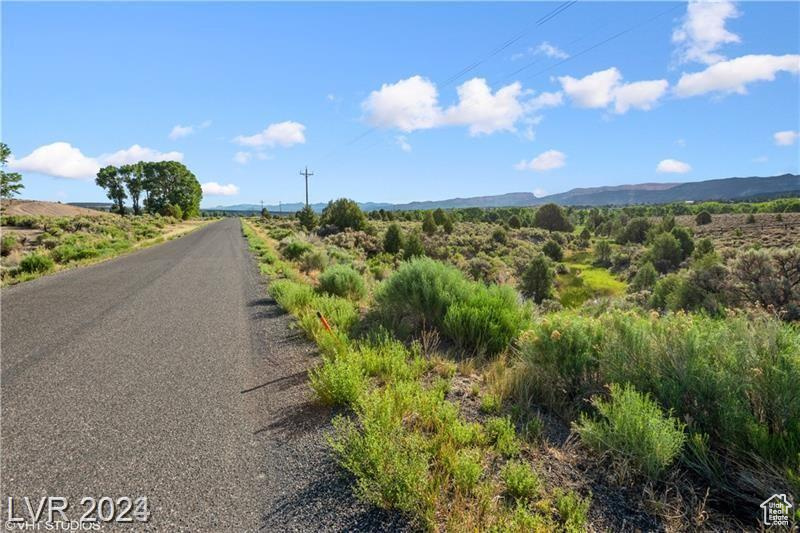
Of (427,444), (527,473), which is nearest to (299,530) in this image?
(427,444)

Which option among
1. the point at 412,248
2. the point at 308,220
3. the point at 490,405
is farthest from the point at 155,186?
the point at 490,405

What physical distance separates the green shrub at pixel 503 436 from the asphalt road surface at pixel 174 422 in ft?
3.82

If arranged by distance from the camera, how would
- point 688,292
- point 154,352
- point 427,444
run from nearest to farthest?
point 427,444 → point 154,352 → point 688,292

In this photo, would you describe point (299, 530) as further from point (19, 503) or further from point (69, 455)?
point (69, 455)

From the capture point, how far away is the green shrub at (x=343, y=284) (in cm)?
993

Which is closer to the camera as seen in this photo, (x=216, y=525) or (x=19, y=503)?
(x=216, y=525)

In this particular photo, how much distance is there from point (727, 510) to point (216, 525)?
3.51 m

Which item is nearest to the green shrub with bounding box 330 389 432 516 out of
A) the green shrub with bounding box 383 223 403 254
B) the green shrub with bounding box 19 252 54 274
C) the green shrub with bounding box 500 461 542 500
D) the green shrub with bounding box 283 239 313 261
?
the green shrub with bounding box 500 461 542 500

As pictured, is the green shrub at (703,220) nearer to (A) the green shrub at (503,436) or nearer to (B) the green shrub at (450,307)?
(B) the green shrub at (450,307)

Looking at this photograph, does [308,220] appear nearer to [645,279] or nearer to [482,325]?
[645,279]

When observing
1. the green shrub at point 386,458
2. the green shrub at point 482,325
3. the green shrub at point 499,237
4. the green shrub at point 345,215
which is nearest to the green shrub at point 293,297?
the green shrub at point 482,325

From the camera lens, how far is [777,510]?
259 cm

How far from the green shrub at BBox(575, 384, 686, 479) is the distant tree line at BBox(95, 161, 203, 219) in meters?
101

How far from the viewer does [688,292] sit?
14.1 metres
